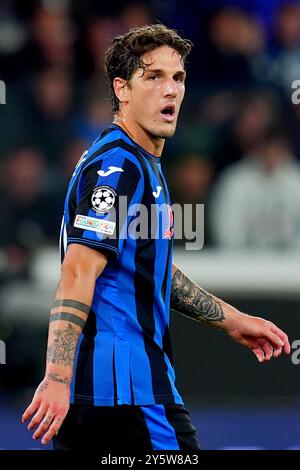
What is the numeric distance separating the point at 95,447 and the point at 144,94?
149cm

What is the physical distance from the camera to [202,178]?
29.9 feet

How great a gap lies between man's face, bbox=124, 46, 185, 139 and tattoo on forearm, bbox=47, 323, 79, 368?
100 cm

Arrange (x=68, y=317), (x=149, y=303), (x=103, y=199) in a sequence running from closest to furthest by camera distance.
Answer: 1. (x=68, y=317)
2. (x=103, y=199)
3. (x=149, y=303)

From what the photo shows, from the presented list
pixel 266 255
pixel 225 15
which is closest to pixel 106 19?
pixel 225 15

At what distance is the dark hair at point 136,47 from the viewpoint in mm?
4371

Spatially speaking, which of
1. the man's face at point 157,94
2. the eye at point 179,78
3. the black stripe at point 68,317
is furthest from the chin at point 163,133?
the black stripe at point 68,317

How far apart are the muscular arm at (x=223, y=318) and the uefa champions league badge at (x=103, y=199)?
2.96 feet

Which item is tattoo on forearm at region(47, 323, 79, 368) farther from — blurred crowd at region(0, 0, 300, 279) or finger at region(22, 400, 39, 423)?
blurred crowd at region(0, 0, 300, 279)

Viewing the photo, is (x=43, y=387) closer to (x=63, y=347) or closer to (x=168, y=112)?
(x=63, y=347)

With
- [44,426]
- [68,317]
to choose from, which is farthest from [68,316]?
[44,426]

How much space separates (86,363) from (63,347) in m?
0.32

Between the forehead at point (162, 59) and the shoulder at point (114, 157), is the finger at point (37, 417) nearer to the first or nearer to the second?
the shoulder at point (114, 157)

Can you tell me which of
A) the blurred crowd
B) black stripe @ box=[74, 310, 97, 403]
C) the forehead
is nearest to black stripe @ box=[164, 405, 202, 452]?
black stripe @ box=[74, 310, 97, 403]

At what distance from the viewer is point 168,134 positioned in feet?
14.1
